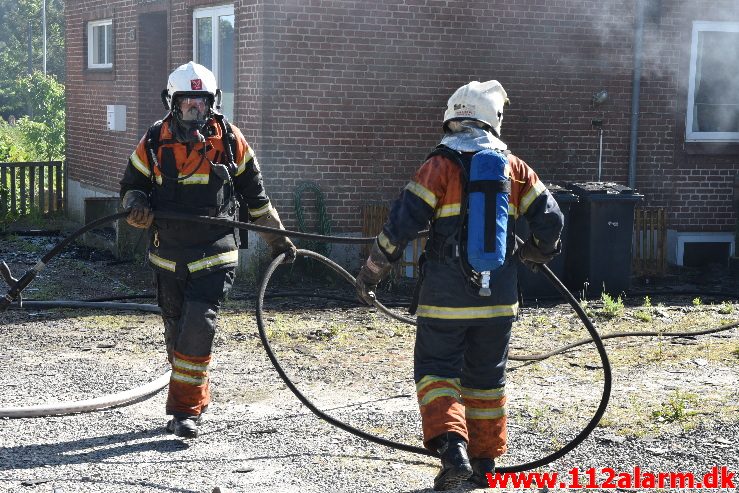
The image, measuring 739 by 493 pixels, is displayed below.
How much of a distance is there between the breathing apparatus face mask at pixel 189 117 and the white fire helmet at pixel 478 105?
57.4 inches

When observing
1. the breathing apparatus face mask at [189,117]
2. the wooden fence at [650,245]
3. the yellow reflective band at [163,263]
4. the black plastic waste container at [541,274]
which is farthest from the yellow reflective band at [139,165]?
the wooden fence at [650,245]

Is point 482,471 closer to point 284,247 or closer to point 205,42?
point 284,247

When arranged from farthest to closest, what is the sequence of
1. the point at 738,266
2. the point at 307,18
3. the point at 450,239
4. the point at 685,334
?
the point at 738,266 → the point at 307,18 → the point at 685,334 → the point at 450,239

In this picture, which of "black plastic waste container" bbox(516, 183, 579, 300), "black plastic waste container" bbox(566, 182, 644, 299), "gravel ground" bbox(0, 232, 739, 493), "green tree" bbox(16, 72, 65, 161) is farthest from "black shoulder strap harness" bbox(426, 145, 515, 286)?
"green tree" bbox(16, 72, 65, 161)

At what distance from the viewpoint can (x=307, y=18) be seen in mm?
11086

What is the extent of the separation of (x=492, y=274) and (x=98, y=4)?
11.6 meters

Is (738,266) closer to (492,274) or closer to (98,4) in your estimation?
(492,274)

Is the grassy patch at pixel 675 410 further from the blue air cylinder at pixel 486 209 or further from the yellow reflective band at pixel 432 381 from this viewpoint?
the blue air cylinder at pixel 486 209

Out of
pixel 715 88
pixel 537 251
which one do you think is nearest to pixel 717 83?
pixel 715 88

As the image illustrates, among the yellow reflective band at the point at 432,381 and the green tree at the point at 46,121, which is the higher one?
the green tree at the point at 46,121

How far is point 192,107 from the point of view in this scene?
19.2 ft

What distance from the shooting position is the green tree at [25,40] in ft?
161

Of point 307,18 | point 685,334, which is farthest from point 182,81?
point 307,18

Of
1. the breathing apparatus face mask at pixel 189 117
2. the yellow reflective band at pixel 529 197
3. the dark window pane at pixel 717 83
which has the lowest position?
the yellow reflective band at pixel 529 197
